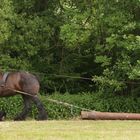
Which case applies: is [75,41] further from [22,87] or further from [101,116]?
[101,116]

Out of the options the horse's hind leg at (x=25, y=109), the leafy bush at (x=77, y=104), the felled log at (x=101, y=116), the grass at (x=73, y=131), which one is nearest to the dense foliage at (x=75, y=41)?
the leafy bush at (x=77, y=104)

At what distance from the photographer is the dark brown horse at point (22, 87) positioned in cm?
1784

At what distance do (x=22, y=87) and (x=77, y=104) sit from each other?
3360 mm

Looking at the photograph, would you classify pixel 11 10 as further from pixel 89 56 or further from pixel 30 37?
pixel 89 56

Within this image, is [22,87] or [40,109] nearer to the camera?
[40,109]

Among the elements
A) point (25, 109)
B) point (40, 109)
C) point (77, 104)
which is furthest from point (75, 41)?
point (25, 109)

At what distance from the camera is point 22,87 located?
18031 millimetres

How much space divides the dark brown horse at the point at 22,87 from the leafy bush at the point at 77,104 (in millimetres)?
1974

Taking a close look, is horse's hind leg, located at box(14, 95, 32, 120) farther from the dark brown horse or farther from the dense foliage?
the dense foliage

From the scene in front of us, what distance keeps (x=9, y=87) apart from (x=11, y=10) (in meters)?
4.32

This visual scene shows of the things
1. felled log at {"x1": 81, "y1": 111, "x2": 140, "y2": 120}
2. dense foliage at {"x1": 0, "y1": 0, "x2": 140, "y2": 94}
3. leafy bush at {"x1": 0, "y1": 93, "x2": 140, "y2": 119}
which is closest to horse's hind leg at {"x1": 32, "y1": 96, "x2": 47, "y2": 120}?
leafy bush at {"x1": 0, "y1": 93, "x2": 140, "y2": 119}

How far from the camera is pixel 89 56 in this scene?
2286cm

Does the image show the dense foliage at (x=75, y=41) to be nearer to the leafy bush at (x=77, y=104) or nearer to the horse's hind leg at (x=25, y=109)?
the leafy bush at (x=77, y=104)

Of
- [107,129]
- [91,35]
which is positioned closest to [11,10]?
[91,35]
